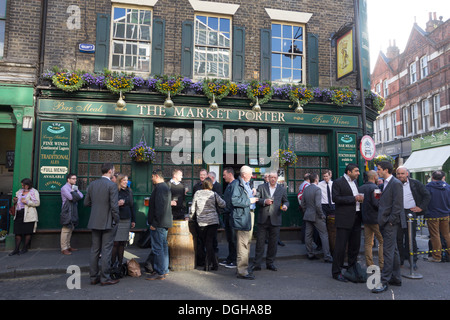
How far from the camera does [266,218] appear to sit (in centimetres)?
636

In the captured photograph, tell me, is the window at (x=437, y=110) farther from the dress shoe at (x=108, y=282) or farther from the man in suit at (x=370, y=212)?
the dress shoe at (x=108, y=282)

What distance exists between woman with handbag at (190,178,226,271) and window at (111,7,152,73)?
16.8 feet

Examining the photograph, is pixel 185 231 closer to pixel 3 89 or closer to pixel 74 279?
pixel 74 279

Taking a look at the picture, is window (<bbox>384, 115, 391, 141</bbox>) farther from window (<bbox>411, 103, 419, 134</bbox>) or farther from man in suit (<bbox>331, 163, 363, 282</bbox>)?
man in suit (<bbox>331, 163, 363, 282</bbox>)

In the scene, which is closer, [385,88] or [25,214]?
[25,214]

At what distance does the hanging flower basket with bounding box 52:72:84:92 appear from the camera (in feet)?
28.4

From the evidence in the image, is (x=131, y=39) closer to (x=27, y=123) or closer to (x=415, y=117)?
(x=27, y=123)

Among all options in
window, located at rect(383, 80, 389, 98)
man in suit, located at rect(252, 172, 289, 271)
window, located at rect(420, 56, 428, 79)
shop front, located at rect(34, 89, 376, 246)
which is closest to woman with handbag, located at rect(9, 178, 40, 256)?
shop front, located at rect(34, 89, 376, 246)

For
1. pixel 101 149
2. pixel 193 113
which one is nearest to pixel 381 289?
pixel 193 113

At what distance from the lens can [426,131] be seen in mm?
24047

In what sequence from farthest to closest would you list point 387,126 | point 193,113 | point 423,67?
point 387,126 < point 423,67 < point 193,113

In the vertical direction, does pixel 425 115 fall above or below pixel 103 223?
above

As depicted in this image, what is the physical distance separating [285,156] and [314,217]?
2892mm

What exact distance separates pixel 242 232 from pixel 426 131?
921 inches
